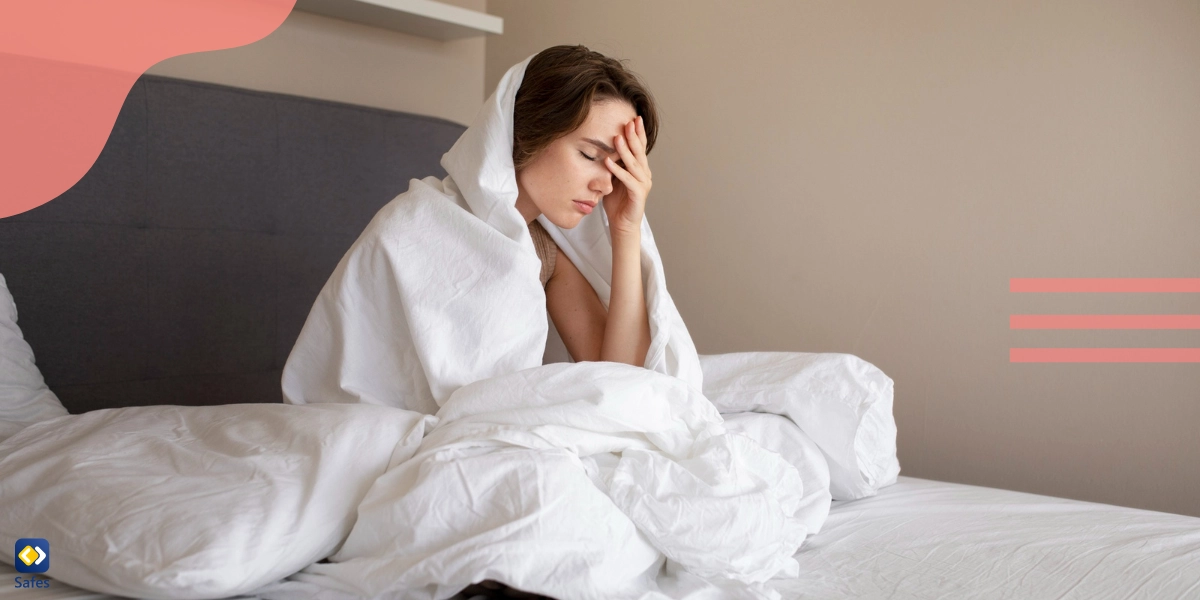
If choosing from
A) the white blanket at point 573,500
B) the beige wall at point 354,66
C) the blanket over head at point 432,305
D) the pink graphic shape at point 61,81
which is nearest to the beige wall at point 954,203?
the beige wall at point 354,66

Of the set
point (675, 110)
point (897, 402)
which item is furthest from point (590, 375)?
point (675, 110)

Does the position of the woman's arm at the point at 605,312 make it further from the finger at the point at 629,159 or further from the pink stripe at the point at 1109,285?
the pink stripe at the point at 1109,285

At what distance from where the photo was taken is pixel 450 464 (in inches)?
37.7

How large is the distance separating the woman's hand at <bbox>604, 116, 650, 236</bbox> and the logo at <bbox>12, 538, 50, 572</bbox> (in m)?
0.96

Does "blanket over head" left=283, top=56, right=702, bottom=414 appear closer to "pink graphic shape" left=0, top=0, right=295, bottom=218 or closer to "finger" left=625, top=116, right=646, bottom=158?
"finger" left=625, top=116, right=646, bottom=158

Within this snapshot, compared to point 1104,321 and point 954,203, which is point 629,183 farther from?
point 1104,321

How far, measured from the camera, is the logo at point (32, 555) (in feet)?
3.17

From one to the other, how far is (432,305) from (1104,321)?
136cm

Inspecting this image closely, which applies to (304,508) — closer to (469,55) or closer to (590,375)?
(590,375)

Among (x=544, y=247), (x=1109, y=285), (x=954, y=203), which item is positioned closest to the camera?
(x=544, y=247)

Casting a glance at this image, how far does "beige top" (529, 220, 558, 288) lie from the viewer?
1.67 metres

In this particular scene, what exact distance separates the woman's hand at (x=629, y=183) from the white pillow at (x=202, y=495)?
607 mm

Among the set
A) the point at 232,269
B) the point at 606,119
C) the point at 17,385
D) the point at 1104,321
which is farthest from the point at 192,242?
the point at 1104,321

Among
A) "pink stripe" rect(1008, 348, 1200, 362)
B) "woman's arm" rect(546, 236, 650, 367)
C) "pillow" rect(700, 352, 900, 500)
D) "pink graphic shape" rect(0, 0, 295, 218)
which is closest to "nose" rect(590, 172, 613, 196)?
"woman's arm" rect(546, 236, 650, 367)
